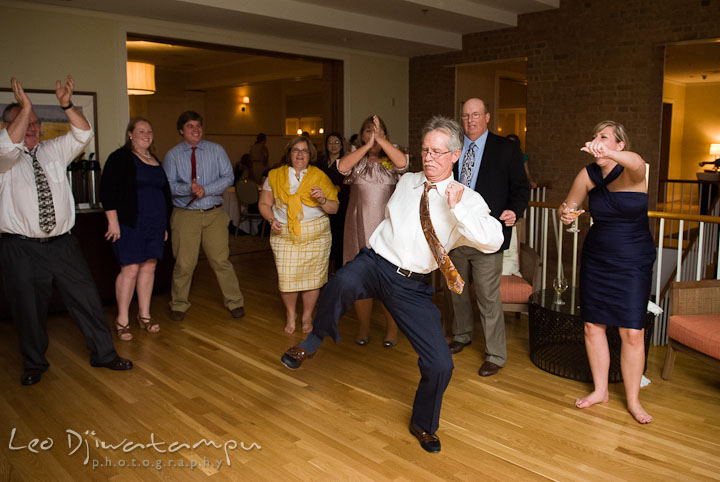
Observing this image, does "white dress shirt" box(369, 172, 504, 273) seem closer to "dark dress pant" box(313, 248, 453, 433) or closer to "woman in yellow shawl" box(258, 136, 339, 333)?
"dark dress pant" box(313, 248, 453, 433)

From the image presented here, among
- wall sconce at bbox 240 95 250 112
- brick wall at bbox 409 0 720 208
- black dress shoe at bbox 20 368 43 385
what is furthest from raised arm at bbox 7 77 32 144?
wall sconce at bbox 240 95 250 112

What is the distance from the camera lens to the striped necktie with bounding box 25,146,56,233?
141 inches

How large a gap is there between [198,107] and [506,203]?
1258cm

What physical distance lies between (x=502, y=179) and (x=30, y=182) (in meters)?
2.86

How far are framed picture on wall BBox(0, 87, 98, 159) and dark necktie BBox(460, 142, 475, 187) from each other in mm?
4117

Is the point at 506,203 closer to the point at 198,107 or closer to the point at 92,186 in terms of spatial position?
the point at 92,186

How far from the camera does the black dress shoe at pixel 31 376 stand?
12.3ft

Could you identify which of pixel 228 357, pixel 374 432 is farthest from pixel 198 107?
pixel 374 432

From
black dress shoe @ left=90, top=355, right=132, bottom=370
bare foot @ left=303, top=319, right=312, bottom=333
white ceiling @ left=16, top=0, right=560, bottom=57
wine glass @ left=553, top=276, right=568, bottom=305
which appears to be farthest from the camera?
white ceiling @ left=16, top=0, right=560, bottom=57

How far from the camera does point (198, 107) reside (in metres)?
15.0

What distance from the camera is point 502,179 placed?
3.79 metres

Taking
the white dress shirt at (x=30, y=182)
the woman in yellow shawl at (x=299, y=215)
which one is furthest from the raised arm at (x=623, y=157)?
the white dress shirt at (x=30, y=182)

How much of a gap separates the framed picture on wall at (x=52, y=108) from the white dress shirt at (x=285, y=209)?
2721mm

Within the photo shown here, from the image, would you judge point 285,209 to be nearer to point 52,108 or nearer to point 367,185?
point 367,185
